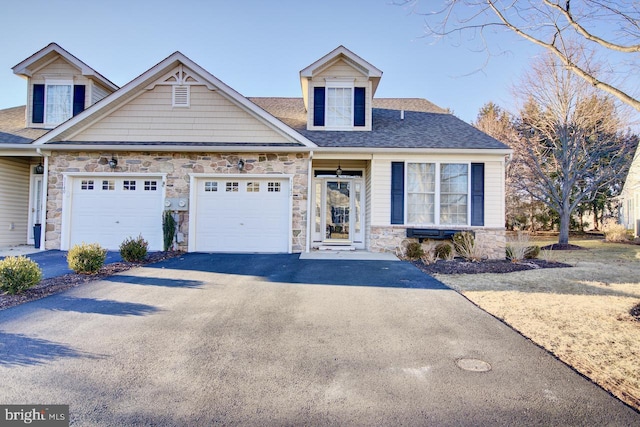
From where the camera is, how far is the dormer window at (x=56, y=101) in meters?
11.5

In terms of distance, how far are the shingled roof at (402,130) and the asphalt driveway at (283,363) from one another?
20.3ft

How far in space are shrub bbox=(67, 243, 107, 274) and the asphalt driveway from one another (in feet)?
4.33

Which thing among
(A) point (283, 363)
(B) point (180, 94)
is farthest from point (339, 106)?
(A) point (283, 363)

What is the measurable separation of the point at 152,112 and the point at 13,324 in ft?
25.9

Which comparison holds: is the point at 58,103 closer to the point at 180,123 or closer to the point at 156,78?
the point at 156,78

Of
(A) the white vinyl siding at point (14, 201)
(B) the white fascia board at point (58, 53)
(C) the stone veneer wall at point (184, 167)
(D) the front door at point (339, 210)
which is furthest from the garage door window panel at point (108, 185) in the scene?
(D) the front door at point (339, 210)

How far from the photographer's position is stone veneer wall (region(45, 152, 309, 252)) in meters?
10.3

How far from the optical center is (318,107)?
38.0 ft

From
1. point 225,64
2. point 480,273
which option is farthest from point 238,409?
point 225,64

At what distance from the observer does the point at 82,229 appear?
1036 cm

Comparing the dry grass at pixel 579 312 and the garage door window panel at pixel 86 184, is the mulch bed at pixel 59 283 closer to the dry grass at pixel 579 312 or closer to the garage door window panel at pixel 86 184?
the garage door window panel at pixel 86 184

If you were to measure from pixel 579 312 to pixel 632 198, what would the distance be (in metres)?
20.9

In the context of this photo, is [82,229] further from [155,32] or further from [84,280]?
[155,32]

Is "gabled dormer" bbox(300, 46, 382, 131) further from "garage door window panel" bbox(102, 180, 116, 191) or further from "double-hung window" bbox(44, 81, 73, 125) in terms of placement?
"double-hung window" bbox(44, 81, 73, 125)
